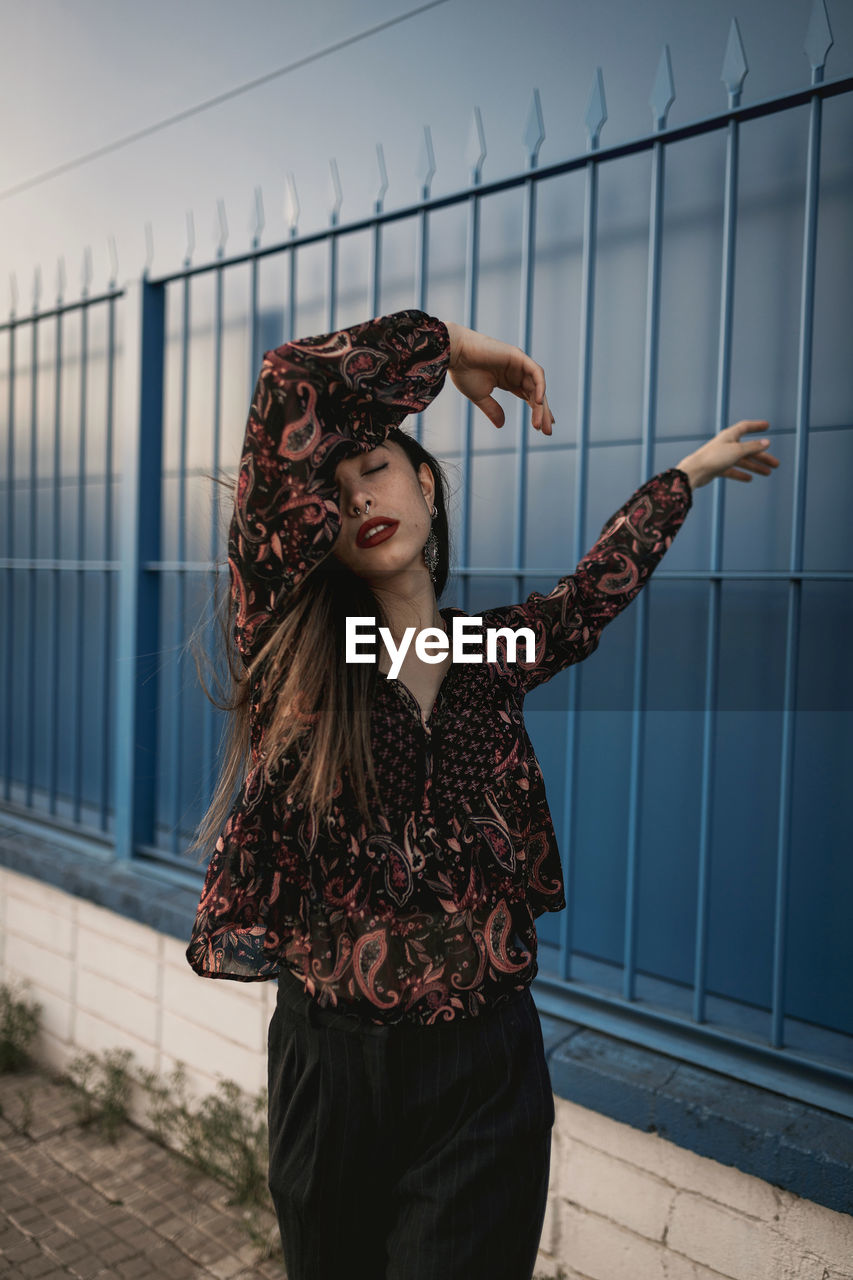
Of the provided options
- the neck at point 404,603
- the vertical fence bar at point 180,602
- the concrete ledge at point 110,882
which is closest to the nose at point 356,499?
the neck at point 404,603

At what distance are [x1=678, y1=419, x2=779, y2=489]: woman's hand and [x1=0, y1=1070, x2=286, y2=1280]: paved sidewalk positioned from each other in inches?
89.4

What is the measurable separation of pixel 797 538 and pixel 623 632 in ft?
2.34

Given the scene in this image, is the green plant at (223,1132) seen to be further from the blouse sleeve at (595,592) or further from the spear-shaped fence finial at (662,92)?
the spear-shaped fence finial at (662,92)

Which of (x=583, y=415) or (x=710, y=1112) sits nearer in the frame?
(x=710, y=1112)

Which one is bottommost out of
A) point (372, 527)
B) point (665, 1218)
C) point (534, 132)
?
point (665, 1218)

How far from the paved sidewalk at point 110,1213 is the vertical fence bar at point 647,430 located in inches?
52.6

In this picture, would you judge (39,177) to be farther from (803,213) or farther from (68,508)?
(803,213)

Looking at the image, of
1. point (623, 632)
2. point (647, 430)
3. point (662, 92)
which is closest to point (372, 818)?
point (647, 430)

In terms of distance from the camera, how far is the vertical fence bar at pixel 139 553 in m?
3.47

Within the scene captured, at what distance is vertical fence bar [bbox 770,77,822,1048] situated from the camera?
2.00 metres

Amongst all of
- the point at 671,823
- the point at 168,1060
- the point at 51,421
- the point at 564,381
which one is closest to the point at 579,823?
the point at 671,823

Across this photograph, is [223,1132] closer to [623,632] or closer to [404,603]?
[623,632]

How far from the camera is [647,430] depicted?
89.7 inches

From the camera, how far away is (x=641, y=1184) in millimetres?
2193
